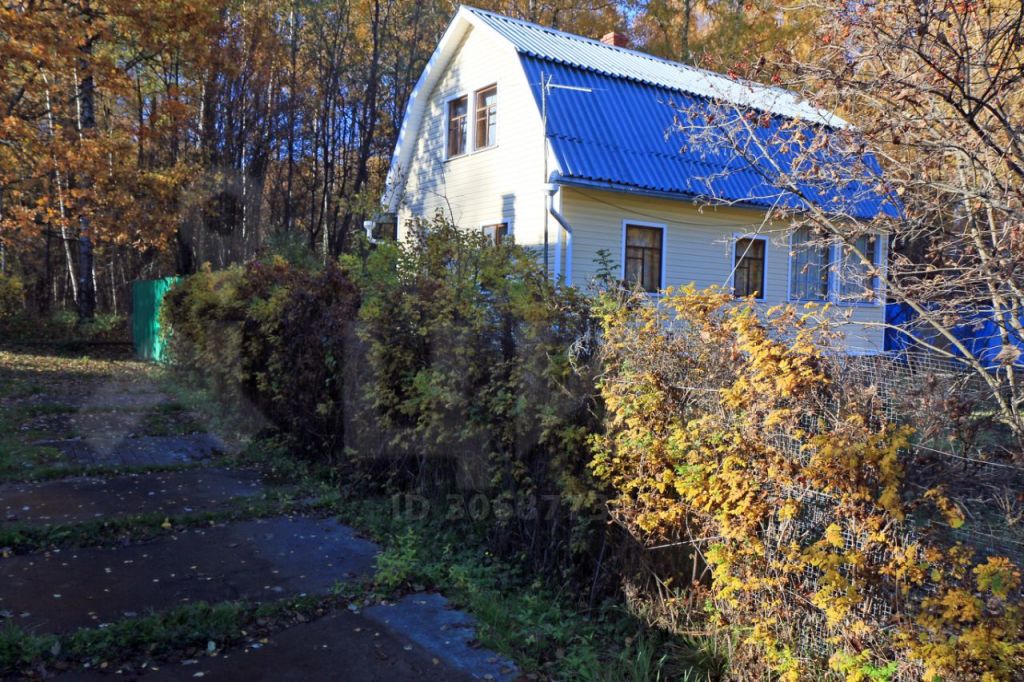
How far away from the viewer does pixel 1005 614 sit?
8.56 feet

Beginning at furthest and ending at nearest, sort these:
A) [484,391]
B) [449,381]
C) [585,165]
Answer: [585,165], [449,381], [484,391]

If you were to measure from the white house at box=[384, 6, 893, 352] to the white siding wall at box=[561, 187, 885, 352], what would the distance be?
0.08 feet

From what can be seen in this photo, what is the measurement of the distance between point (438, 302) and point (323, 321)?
2.04 metres

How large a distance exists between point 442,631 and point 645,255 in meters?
11.3

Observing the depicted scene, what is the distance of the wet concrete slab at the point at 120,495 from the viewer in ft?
19.4

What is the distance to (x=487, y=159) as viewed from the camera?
1559cm

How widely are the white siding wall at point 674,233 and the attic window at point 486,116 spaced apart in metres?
2.95

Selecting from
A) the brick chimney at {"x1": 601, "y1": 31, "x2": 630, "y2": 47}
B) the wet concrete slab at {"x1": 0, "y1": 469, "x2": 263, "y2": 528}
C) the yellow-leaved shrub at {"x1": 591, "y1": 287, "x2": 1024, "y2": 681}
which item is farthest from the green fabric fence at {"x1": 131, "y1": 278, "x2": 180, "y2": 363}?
the yellow-leaved shrub at {"x1": 591, "y1": 287, "x2": 1024, "y2": 681}

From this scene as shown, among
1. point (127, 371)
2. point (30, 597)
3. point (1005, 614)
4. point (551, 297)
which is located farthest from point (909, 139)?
point (127, 371)

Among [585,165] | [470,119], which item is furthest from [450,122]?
[585,165]

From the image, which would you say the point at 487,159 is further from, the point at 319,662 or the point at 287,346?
the point at 319,662

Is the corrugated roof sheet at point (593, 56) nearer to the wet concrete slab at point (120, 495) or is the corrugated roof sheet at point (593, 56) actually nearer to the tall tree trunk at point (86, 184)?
the tall tree trunk at point (86, 184)

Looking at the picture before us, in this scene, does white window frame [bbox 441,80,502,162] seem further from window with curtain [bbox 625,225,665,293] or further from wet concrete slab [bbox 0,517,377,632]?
wet concrete slab [bbox 0,517,377,632]

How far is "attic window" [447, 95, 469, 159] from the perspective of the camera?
1666 centimetres
